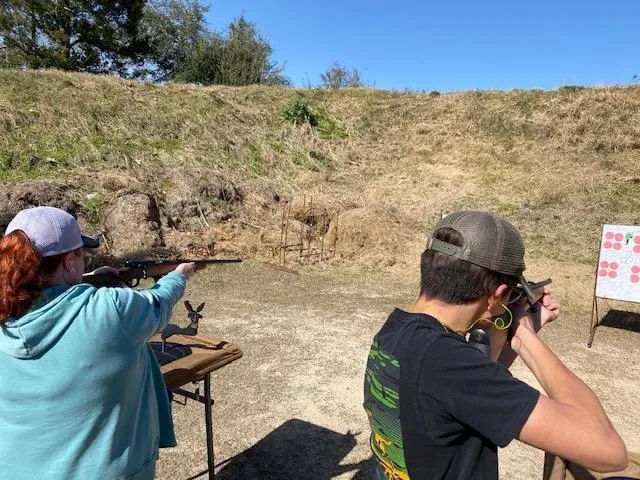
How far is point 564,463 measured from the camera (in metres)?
1.80

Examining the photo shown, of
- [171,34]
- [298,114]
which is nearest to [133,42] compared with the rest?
[171,34]

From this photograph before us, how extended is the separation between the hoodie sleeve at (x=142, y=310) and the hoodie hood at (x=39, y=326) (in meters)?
0.13

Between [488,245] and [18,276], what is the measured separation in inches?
54.3

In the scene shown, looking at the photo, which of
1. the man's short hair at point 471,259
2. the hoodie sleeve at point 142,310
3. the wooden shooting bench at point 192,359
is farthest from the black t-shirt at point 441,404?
the wooden shooting bench at point 192,359

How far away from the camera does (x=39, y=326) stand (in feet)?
4.76

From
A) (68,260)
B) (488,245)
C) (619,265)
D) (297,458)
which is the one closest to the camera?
(488,245)

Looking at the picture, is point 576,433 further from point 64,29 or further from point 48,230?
point 64,29

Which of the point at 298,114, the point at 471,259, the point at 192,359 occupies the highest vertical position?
the point at 298,114

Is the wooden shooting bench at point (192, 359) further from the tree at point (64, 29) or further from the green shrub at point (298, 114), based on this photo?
the tree at point (64, 29)

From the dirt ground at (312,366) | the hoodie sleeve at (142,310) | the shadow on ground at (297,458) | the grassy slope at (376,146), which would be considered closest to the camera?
the hoodie sleeve at (142,310)

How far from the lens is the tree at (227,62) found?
958 inches

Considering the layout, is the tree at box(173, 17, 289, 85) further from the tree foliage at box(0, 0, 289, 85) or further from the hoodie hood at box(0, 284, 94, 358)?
the hoodie hood at box(0, 284, 94, 358)

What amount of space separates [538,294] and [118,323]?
1.37 m

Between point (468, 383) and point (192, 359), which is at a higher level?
point (468, 383)
